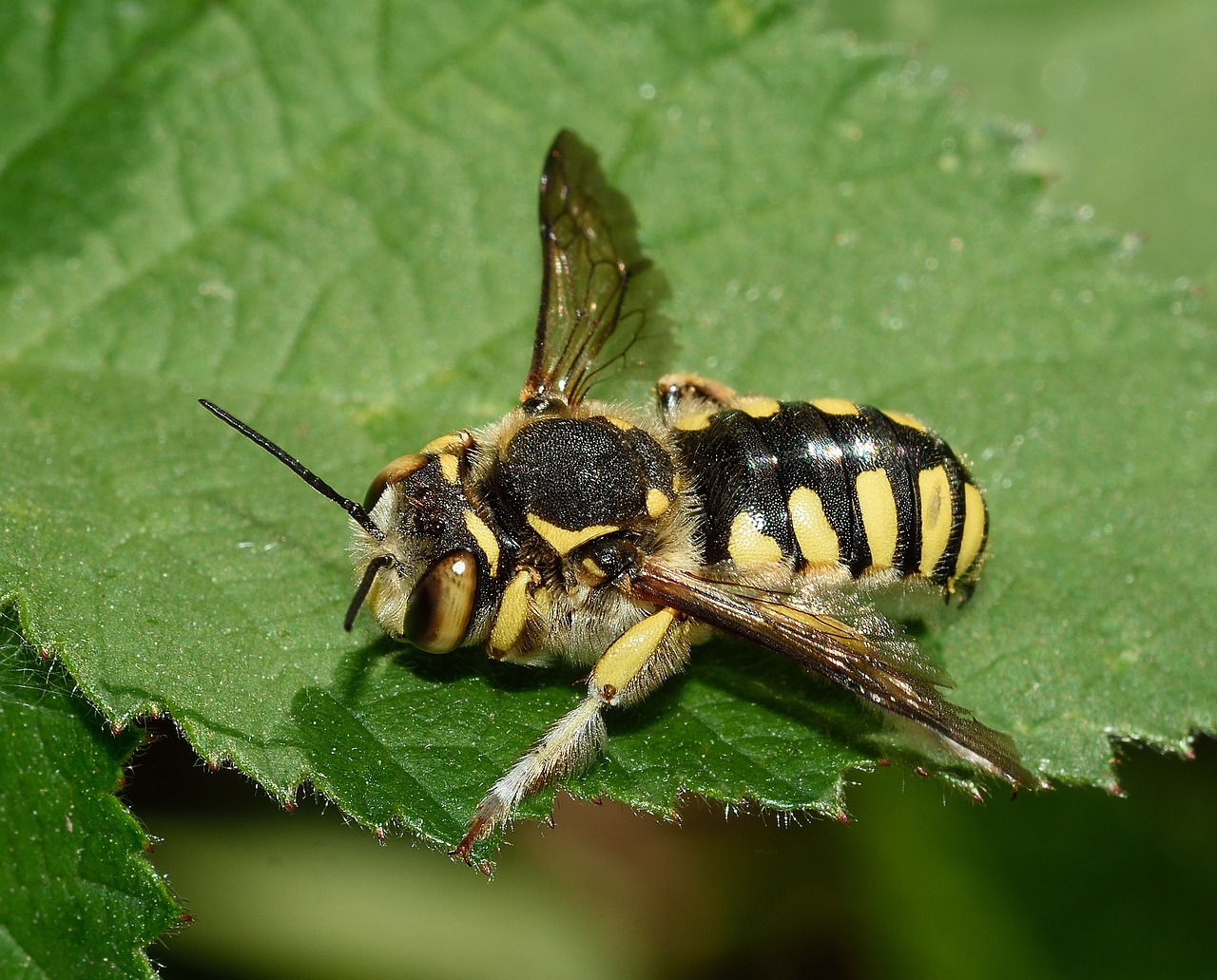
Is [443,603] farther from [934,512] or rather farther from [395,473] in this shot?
[934,512]

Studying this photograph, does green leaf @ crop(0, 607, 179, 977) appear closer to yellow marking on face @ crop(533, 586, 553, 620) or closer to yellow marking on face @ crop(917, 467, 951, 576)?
yellow marking on face @ crop(533, 586, 553, 620)

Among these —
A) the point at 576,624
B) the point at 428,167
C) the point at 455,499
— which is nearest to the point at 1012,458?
the point at 576,624

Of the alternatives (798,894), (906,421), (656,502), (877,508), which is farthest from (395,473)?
(798,894)

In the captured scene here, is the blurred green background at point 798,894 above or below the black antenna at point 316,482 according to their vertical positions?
below

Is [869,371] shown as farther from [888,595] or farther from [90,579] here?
[90,579]

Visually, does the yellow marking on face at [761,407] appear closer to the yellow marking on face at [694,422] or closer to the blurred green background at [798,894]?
the yellow marking on face at [694,422]

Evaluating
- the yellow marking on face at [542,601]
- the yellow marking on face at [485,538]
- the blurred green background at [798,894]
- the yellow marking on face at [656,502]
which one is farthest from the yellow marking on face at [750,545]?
the blurred green background at [798,894]
